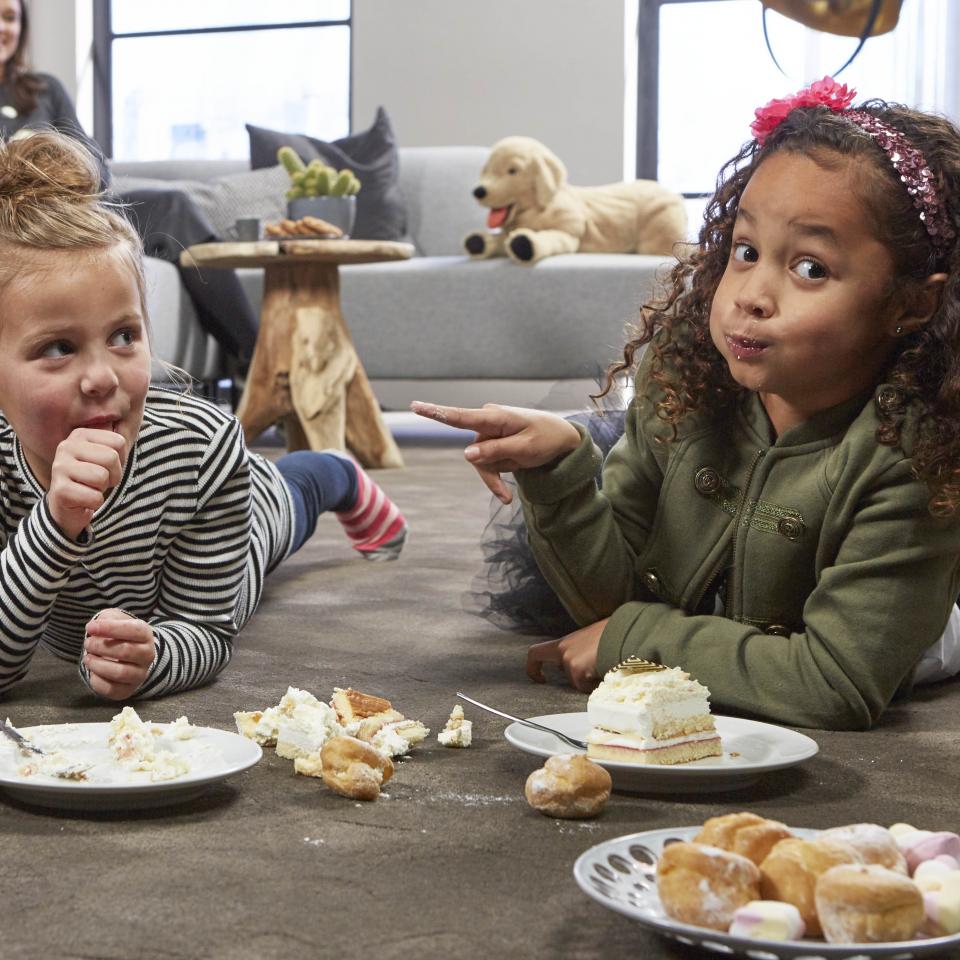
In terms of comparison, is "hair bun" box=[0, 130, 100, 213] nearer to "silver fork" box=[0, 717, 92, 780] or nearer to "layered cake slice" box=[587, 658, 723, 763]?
"silver fork" box=[0, 717, 92, 780]

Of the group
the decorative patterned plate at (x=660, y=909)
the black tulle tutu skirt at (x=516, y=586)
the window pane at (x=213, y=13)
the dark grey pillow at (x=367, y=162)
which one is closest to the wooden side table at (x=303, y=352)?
the dark grey pillow at (x=367, y=162)

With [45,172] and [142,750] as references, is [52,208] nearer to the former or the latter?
[45,172]

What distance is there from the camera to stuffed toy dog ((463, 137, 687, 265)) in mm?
4160

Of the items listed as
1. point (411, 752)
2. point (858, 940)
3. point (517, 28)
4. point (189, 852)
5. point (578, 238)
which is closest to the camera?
point (858, 940)

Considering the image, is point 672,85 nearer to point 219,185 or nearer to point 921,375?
point 219,185

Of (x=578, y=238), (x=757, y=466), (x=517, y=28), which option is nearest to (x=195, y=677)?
(x=757, y=466)

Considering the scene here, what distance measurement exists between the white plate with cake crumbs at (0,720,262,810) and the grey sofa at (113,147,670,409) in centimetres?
307

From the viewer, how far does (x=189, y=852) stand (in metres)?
0.81

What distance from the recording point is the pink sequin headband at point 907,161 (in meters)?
1.12

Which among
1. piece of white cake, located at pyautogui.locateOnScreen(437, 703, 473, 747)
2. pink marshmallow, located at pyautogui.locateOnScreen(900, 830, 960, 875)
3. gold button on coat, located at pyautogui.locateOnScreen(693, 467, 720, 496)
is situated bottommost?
piece of white cake, located at pyautogui.locateOnScreen(437, 703, 473, 747)

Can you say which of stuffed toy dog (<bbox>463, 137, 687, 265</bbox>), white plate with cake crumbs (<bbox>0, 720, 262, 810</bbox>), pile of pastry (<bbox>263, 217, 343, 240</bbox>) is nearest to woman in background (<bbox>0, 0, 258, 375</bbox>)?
pile of pastry (<bbox>263, 217, 343, 240</bbox>)

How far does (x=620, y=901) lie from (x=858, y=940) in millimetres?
111

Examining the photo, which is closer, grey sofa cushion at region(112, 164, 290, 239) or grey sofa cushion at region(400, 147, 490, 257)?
grey sofa cushion at region(112, 164, 290, 239)

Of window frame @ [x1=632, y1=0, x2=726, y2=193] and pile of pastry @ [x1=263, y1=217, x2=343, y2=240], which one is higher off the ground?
window frame @ [x1=632, y1=0, x2=726, y2=193]
